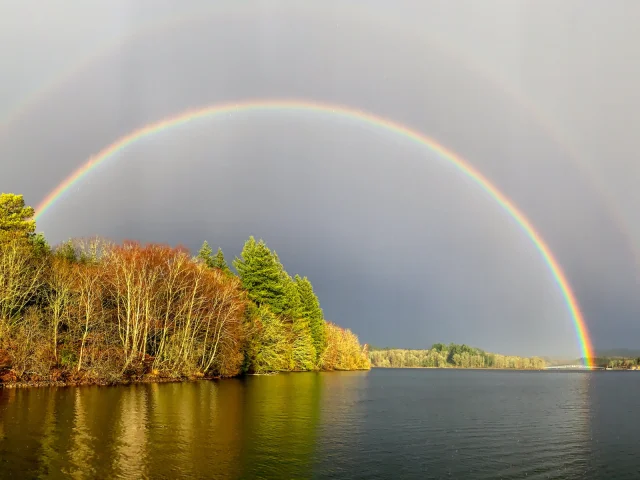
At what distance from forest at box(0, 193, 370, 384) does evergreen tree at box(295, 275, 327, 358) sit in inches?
1244

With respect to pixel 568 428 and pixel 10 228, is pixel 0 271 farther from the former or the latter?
pixel 568 428

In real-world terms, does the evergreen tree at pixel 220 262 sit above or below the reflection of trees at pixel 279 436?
above

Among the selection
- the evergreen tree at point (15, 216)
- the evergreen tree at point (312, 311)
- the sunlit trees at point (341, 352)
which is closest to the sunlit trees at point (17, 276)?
the evergreen tree at point (15, 216)

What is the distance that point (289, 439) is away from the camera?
27.0 m

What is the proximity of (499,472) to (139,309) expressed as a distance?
51.8 meters

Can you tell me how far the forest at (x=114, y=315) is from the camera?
5131 cm

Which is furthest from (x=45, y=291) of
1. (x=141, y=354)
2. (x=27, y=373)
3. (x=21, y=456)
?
(x=21, y=456)

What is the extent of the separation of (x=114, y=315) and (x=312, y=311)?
222 ft

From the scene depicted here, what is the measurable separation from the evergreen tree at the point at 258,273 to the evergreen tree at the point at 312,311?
83.8 feet

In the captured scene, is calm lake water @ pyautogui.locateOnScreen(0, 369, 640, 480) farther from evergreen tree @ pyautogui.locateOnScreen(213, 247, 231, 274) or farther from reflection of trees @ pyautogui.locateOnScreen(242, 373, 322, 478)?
evergreen tree @ pyautogui.locateOnScreen(213, 247, 231, 274)

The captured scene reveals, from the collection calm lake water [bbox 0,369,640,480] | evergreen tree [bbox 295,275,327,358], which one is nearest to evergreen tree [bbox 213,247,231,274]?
evergreen tree [bbox 295,275,327,358]

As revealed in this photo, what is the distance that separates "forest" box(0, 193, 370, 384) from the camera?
5131 centimetres

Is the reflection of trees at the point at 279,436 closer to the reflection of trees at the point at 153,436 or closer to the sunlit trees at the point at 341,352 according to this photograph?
the reflection of trees at the point at 153,436

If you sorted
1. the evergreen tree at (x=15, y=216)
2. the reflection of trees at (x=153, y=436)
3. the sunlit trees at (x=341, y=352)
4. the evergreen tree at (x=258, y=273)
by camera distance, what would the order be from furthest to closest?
1. the sunlit trees at (x=341, y=352)
2. the evergreen tree at (x=258, y=273)
3. the evergreen tree at (x=15, y=216)
4. the reflection of trees at (x=153, y=436)
